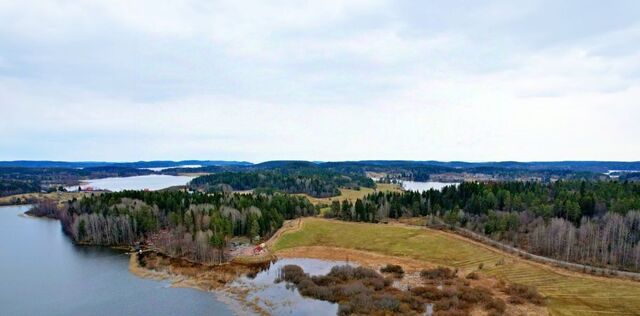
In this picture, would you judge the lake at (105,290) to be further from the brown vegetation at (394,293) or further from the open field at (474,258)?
the open field at (474,258)

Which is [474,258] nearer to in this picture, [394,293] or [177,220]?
[394,293]

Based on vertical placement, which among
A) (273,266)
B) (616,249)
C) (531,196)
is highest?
(531,196)

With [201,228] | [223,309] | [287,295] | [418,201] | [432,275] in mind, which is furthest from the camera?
[418,201]

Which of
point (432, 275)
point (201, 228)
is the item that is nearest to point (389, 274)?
point (432, 275)

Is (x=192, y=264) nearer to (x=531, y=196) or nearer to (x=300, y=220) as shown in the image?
(x=300, y=220)

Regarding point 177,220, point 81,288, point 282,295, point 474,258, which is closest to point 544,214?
point 474,258
